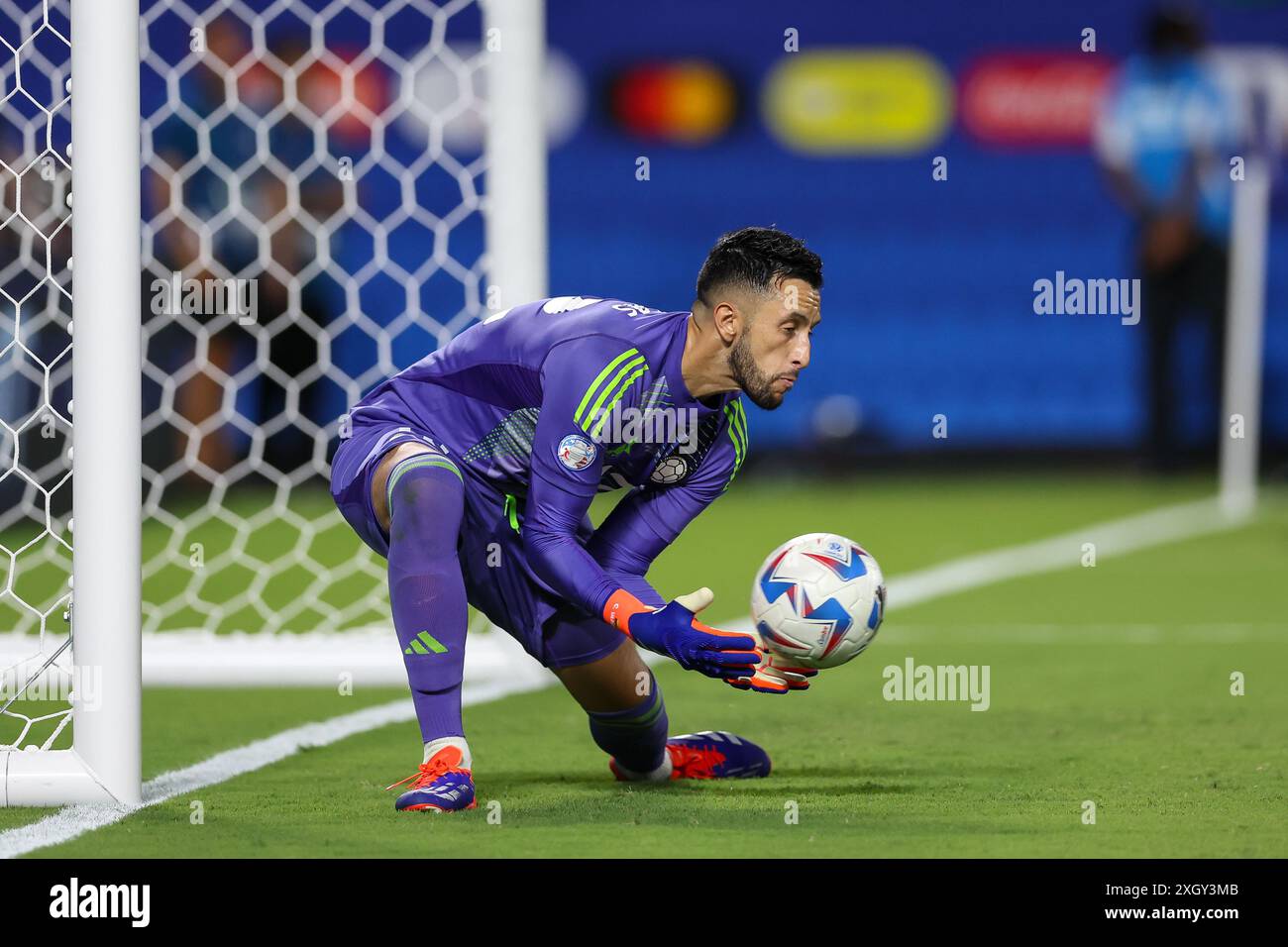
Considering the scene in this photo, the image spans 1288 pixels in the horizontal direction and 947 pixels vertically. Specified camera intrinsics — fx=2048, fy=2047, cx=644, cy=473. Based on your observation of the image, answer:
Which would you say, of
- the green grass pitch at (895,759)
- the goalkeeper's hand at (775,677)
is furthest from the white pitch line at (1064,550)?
the goalkeeper's hand at (775,677)

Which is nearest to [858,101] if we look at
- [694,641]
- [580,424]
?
[580,424]

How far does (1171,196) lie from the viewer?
14.9m

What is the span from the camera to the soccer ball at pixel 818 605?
416 centimetres

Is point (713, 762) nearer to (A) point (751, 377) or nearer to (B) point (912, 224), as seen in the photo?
(A) point (751, 377)

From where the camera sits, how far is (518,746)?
508 cm

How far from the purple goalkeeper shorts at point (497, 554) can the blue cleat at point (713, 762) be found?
0.34 m

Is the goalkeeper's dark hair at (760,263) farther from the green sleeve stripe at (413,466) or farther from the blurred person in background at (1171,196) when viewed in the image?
the blurred person in background at (1171,196)

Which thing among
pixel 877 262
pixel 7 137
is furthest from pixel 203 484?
pixel 877 262

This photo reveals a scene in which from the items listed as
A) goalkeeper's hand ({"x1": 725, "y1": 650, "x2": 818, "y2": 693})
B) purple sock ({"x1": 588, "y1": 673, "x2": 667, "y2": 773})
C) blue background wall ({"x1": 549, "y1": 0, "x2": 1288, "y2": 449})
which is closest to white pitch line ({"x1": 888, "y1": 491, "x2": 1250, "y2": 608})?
blue background wall ({"x1": 549, "y1": 0, "x2": 1288, "y2": 449})

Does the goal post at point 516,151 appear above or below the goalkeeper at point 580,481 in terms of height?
above

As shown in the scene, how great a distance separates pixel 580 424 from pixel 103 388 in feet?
3.12

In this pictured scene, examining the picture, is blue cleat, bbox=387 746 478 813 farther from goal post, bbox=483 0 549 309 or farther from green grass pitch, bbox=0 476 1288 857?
goal post, bbox=483 0 549 309

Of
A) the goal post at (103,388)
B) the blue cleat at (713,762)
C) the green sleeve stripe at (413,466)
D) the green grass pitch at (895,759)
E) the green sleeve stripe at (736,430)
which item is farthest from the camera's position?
the blue cleat at (713,762)
